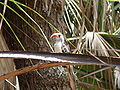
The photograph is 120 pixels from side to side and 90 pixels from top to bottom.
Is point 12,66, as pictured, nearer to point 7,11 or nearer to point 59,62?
point 7,11

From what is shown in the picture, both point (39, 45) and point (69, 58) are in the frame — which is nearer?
point (69, 58)

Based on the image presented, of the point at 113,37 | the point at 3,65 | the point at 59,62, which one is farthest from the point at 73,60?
the point at 113,37

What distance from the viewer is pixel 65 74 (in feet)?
2.73

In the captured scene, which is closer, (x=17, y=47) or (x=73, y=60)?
(x=73, y=60)

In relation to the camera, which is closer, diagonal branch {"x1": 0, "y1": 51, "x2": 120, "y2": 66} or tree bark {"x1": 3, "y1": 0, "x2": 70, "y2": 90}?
diagonal branch {"x1": 0, "y1": 51, "x2": 120, "y2": 66}

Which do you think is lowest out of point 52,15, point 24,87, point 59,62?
point 24,87

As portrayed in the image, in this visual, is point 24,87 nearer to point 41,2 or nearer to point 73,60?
point 41,2

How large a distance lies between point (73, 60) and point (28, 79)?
57 centimetres

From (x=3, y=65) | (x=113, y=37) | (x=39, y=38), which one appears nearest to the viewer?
(x=3, y=65)

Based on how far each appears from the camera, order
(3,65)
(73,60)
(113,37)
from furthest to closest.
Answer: (113,37) < (3,65) < (73,60)

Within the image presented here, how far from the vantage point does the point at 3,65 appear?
67 centimetres

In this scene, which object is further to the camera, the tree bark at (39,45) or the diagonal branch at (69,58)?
the tree bark at (39,45)

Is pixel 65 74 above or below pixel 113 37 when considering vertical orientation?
below

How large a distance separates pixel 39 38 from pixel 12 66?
14 cm
